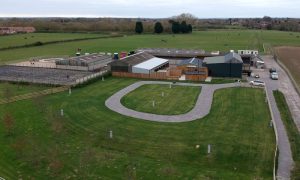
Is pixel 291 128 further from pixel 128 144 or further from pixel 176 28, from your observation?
pixel 176 28

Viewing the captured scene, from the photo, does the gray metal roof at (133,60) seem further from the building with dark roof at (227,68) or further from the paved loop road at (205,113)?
the building with dark roof at (227,68)

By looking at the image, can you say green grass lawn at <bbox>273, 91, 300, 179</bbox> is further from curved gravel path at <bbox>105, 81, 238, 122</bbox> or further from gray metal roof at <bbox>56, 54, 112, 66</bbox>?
gray metal roof at <bbox>56, 54, 112, 66</bbox>

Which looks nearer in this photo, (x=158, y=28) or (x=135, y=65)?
(x=135, y=65)

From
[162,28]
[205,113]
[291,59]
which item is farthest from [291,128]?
[162,28]

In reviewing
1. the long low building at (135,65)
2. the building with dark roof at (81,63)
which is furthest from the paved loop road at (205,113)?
the building with dark roof at (81,63)

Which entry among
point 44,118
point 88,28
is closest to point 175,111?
point 44,118

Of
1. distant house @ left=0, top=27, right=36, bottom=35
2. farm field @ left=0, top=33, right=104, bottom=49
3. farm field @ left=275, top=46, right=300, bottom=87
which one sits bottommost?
farm field @ left=275, top=46, right=300, bottom=87

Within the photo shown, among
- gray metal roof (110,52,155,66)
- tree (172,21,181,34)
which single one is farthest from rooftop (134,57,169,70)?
tree (172,21,181,34)
